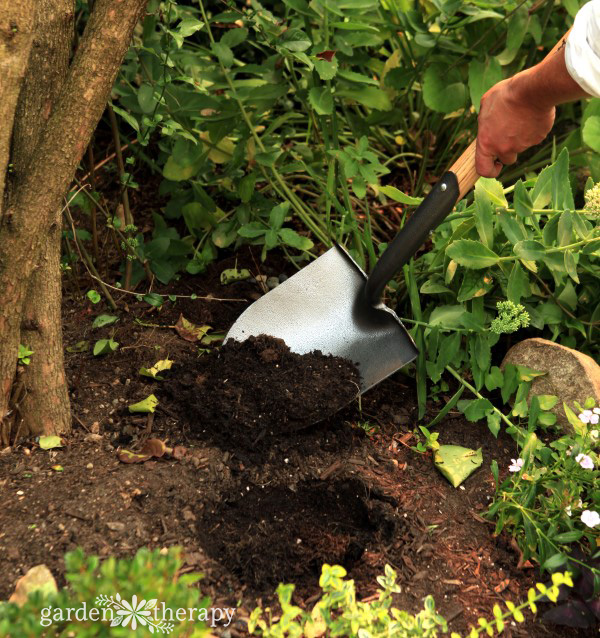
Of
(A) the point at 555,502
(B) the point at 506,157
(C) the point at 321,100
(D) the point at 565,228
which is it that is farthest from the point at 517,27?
(A) the point at 555,502

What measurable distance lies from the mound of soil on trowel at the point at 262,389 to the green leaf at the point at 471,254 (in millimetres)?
392

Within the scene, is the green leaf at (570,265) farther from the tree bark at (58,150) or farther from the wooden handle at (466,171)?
the tree bark at (58,150)

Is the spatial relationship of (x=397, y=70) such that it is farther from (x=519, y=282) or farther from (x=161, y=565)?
(x=161, y=565)

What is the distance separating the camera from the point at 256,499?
1621 mm

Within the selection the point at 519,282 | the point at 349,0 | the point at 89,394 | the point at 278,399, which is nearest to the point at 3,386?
the point at 89,394

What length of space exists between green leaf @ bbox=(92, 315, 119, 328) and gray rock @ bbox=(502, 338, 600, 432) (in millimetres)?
1117

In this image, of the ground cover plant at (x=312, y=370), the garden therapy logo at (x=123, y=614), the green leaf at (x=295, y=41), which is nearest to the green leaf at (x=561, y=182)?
the ground cover plant at (x=312, y=370)

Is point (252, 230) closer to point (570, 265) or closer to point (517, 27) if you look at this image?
point (570, 265)

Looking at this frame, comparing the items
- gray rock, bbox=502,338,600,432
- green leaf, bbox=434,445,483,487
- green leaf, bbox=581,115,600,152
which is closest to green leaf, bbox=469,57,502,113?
green leaf, bbox=581,115,600,152

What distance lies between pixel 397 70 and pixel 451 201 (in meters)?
0.78

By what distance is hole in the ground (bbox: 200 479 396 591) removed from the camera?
1452mm

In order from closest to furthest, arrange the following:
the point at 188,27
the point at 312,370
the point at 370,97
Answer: the point at 188,27
the point at 312,370
the point at 370,97

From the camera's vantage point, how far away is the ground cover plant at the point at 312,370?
1449 millimetres

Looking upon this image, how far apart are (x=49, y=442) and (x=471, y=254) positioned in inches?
43.1
